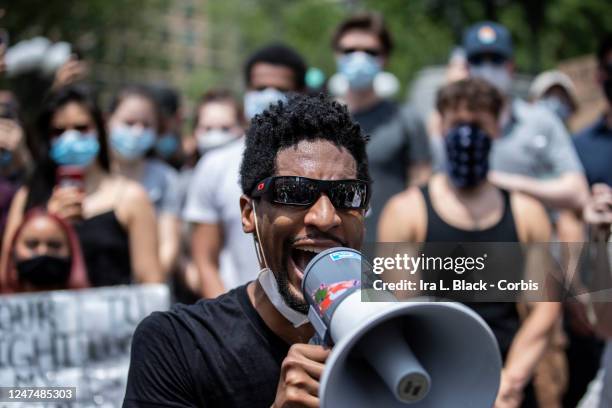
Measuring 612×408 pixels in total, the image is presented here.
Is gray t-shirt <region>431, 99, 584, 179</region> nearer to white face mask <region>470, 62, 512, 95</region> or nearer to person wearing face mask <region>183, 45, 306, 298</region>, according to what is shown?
white face mask <region>470, 62, 512, 95</region>

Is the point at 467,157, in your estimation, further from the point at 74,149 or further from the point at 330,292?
the point at 330,292

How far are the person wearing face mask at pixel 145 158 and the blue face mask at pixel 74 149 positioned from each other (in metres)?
0.95

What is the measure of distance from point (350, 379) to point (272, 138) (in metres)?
0.83

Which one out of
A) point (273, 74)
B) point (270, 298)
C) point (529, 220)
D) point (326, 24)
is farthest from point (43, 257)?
point (326, 24)

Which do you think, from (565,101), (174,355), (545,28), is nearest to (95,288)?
(174,355)

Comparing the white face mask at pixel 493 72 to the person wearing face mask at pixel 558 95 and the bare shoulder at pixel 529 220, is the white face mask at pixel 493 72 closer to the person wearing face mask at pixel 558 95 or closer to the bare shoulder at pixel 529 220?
the bare shoulder at pixel 529 220

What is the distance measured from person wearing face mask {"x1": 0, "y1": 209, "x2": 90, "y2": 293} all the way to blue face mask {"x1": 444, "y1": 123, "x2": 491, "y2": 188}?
1.86 meters

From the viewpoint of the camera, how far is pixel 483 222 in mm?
4039

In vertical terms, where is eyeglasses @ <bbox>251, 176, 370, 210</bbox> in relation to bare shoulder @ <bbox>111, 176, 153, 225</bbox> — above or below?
above

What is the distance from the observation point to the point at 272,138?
8.16ft

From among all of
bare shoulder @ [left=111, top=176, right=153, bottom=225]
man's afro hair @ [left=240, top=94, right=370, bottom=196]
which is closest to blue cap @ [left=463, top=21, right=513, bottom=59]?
bare shoulder @ [left=111, top=176, right=153, bottom=225]

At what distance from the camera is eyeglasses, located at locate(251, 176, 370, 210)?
234 centimetres

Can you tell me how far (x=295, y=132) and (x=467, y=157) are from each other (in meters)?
1.87

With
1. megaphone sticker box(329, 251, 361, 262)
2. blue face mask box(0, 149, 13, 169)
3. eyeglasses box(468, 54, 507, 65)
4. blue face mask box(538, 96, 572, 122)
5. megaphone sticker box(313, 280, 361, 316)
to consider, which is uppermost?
eyeglasses box(468, 54, 507, 65)
